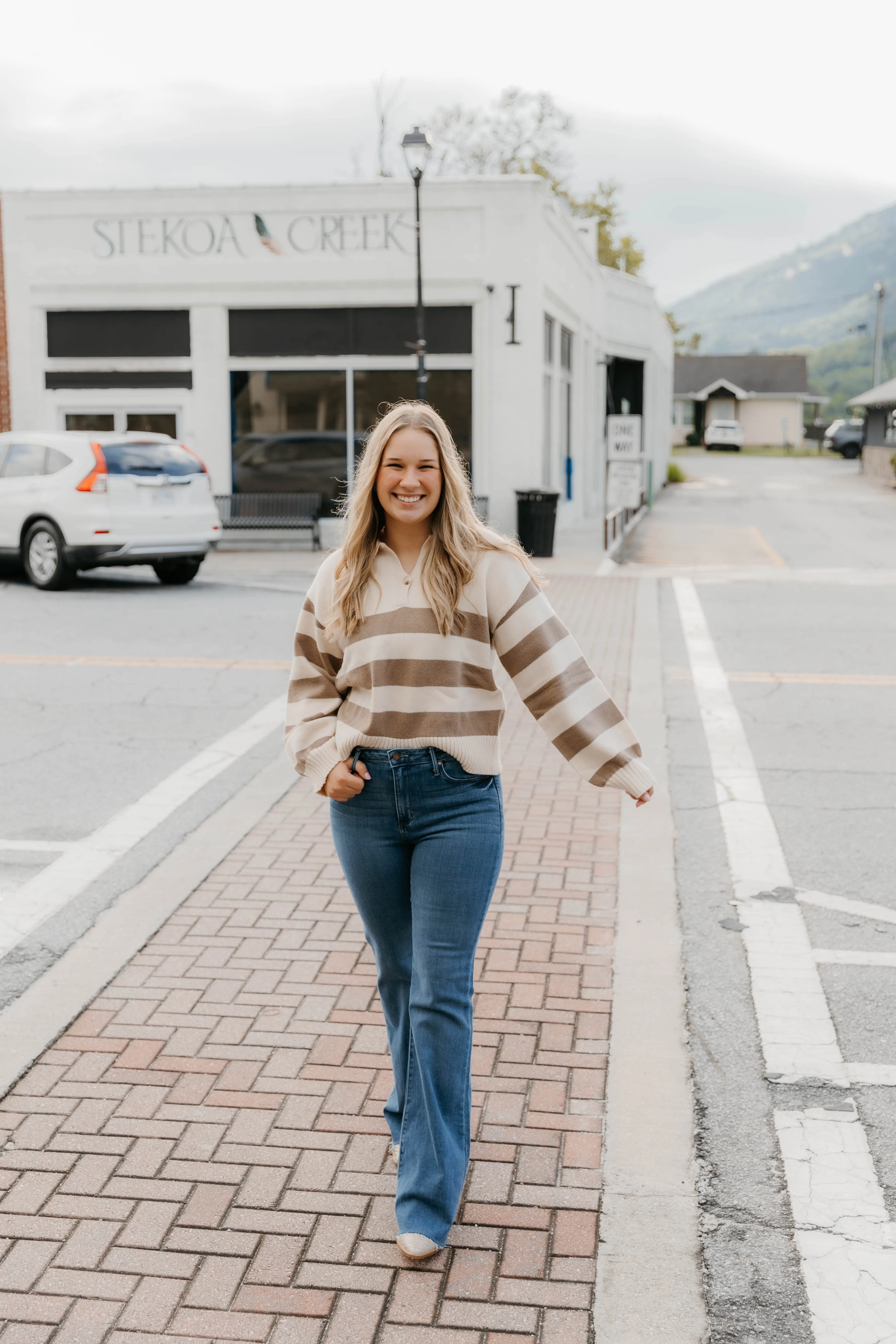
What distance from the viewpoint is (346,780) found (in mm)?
2930

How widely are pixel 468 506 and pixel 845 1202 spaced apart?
6.17 ft

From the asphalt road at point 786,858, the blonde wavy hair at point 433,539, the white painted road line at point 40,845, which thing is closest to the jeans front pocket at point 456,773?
the blonde wavy hair at point 433,539

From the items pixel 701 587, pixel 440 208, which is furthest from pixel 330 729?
pixel 440 208

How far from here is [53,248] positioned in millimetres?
20094

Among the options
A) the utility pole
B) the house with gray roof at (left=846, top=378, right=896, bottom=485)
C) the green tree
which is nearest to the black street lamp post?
the house with gray roof at (left=846, top=378, right=896, bottom=485)

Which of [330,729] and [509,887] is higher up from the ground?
[330,729]

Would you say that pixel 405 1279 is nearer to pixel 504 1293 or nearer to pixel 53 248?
pixel 504 1293

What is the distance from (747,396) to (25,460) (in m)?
75.8

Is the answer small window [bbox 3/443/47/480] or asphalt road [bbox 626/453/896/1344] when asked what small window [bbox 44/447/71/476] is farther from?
asphalt road [bbox 626/453/896/1344]

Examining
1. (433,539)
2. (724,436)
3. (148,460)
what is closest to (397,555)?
(433,539)

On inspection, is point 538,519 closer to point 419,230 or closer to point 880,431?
point 419,230

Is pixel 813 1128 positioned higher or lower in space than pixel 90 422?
lower

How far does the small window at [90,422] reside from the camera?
68.0 feet

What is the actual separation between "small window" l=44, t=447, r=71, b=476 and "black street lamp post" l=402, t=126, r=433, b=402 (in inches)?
162
